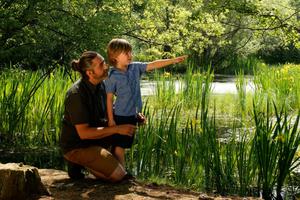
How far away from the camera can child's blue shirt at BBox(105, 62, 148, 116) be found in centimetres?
350

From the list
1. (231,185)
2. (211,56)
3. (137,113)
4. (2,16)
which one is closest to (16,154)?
(2,16)

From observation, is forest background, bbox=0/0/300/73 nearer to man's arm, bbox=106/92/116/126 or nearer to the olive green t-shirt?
the olive green t-shirt

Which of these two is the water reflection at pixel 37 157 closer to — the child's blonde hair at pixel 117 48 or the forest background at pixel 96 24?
the forest background at pixel 96 24

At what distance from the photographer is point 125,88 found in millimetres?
3520

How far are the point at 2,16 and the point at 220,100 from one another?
4637 mm

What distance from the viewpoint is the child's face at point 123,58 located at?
3432mm

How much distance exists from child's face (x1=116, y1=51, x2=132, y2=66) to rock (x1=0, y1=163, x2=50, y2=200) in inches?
37.1

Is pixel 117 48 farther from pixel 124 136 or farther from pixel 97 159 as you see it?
pixel 97 159

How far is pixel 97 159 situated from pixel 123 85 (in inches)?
→ 21.4

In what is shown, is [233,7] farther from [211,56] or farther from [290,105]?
[211,56]

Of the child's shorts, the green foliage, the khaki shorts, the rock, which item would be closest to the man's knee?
the khaki shorts

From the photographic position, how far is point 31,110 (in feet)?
18.8

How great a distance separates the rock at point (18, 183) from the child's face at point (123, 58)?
3.09 ft

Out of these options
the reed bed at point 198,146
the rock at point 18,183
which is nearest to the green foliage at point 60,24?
the reed bed at point 198,146
